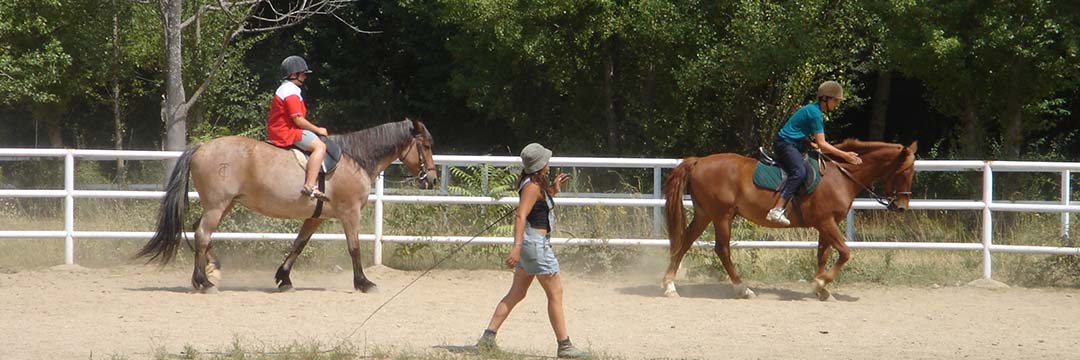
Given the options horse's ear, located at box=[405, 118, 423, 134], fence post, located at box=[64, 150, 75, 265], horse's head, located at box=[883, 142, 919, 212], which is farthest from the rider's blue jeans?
fence post, located at box=[64, 150, 75, 265]

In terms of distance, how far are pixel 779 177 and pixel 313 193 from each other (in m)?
4.22

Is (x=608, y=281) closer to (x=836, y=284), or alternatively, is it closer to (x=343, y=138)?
(x=836, y=284)

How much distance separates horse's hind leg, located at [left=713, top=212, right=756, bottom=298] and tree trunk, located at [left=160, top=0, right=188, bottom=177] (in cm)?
807

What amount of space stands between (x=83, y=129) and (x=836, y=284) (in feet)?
73.4

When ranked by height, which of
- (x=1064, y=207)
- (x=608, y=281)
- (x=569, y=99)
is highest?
(x=569, y=99)

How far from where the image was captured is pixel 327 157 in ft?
35.0

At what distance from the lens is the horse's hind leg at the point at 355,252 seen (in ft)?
35.2

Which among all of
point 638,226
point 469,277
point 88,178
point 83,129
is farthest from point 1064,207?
point 83,129

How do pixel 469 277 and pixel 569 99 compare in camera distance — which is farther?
pixel 569 99

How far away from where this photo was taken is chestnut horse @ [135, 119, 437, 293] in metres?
10.5

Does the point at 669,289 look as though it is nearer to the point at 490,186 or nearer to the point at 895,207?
the point at 895,207

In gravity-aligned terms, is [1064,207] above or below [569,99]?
below

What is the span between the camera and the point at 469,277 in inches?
475

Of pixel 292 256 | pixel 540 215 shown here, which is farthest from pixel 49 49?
pixel 540 215
